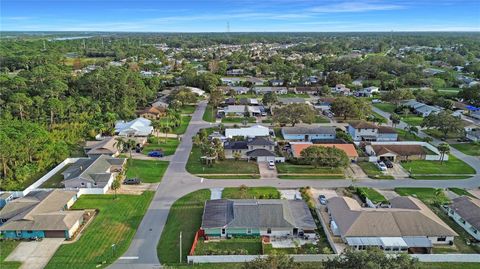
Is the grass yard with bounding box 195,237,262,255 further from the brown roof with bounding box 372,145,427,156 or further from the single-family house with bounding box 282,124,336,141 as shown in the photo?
the single-family house with bounding box 282,124,336,141

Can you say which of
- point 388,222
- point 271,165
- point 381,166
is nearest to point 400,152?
point 381,166

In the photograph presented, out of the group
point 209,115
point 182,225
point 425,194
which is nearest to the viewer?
point 182,225

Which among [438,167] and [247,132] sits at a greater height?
[247,132]

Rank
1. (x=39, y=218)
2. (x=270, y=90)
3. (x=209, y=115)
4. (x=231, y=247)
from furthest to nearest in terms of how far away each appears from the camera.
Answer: (x=270, y=90)
(x=209, y=115)
(x=39, y=218)
(x=231, y=247)

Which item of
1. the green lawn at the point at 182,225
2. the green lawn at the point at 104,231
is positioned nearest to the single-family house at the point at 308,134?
the green lawn at the point at 182,225

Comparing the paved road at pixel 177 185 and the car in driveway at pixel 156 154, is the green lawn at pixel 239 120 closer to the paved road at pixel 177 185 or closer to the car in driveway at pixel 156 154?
the paved road at pixel 177 185

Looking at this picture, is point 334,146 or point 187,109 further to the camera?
point 187,109

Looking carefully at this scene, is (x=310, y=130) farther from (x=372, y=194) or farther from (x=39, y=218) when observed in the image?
(x=39, y=218)
